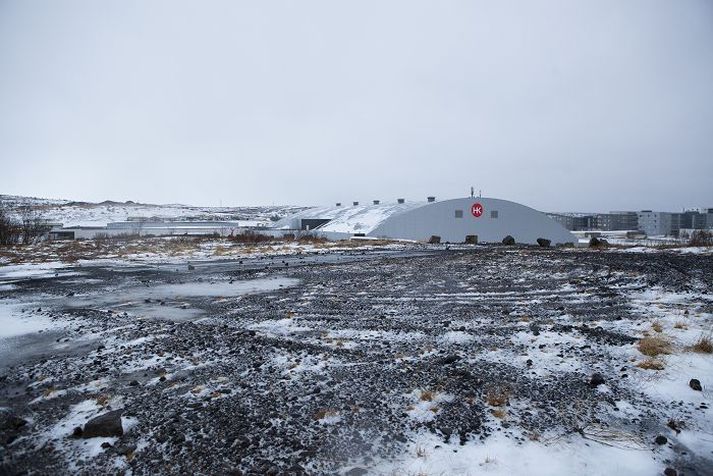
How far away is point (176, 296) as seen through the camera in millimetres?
12297

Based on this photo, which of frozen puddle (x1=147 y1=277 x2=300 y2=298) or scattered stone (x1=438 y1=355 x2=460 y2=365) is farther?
frozen puddle (x1=147 y1=277 x2=300 y2=298)

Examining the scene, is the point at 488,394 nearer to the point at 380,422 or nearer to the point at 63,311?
the point at 380,422

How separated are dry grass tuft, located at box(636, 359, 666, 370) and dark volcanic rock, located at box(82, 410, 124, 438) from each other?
6.84 metres

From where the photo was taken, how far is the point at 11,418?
15.0ft

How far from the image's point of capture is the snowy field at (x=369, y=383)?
393cm

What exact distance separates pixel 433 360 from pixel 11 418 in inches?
216

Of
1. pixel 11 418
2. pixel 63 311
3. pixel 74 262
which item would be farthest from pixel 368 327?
pixel 74 262

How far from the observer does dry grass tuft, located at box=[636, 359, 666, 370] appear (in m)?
5.64

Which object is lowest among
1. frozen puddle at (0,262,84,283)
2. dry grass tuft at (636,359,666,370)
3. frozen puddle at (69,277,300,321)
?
dry grass tuft at (636,359,666,370)

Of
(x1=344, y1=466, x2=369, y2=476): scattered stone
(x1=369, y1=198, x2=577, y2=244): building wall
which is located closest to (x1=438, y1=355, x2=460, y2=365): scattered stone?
(x1=344, y1=466, x2=369, y2=476): scattered stone

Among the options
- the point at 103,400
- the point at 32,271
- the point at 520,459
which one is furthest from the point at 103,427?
the point at 32,271

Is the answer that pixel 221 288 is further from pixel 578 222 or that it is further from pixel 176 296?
pixel 578 222

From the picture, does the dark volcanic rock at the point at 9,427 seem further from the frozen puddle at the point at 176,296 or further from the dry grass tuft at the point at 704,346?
the dry grass tuft at the point at 704,346

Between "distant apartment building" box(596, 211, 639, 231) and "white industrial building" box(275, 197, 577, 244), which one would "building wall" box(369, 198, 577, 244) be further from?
"distant apartment building" box(596, 211, 639, 231)
